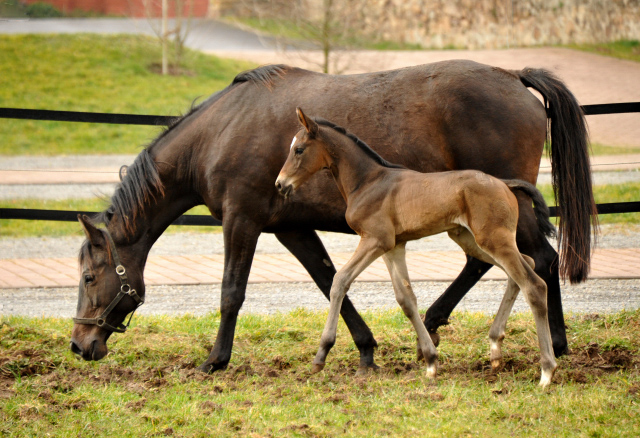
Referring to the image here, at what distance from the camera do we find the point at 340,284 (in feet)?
12.9

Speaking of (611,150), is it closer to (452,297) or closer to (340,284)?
(452,297)

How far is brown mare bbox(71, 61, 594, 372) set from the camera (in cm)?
435

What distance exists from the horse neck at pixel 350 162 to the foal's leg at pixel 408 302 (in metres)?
0.47

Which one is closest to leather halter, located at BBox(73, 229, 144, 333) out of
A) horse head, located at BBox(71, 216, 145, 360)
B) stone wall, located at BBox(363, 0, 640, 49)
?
horse head, located at BBox(71, 216, 145, 360)

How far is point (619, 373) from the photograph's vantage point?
403 centimetres

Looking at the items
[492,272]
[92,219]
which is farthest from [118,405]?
[492,272]

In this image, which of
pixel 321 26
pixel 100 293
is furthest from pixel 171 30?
pixel 100 293

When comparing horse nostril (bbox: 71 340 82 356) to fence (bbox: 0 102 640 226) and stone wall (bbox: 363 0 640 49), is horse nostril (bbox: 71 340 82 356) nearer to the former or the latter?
fence (bbox: 0 102 640 226)

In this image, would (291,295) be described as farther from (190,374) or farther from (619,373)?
(619,373)

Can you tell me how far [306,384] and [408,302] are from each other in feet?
2.60

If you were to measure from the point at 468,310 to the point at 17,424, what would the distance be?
12.3 feet

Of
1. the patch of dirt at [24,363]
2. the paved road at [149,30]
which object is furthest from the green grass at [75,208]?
the paved road at [149,30]

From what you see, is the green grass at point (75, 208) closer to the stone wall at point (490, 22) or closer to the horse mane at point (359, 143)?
the horse mane at point (359, 143)

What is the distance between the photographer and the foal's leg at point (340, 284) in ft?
12.8
